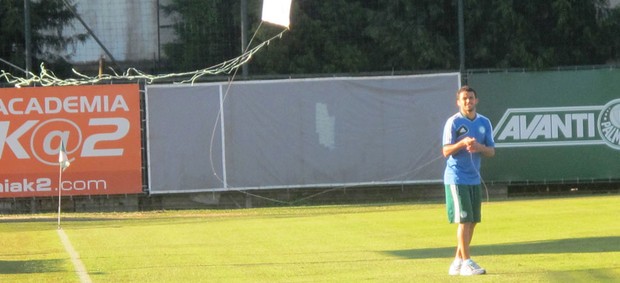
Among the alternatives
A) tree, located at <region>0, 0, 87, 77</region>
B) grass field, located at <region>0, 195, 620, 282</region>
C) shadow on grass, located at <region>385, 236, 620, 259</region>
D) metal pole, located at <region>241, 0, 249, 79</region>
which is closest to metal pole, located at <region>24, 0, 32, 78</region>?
tree, located at <region>0, 0, 87, 77</region>

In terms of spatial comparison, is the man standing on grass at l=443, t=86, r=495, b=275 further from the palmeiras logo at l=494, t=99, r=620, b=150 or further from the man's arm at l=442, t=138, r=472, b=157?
the palmeiras logo at l=494, t=99, r=620, b=150

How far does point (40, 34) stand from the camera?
2739cm

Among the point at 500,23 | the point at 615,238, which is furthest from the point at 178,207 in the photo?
the point at 615,238

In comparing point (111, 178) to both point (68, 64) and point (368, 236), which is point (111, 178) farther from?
point (368, 236)

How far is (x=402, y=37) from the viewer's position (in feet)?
88.9

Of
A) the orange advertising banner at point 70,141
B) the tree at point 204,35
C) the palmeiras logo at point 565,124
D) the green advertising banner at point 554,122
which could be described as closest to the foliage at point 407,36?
the tree at point 204,35

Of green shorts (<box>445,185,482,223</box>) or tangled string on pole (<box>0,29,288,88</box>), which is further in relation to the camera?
tangled string on pole (<box>0,29,288,88</box>)

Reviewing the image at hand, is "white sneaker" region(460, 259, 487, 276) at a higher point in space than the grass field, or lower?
higher

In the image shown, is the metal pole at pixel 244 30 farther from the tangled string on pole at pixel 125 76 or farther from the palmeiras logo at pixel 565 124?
the palmeiras logo at pixel 565 124

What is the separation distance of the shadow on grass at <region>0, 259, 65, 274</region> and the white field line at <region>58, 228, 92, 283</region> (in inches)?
6.8

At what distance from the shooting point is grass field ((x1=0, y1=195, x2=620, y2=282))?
11398mm

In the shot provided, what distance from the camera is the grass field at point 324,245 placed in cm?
1140

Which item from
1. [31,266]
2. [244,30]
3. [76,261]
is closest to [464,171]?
[76,261]

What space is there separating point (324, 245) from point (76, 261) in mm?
3216
